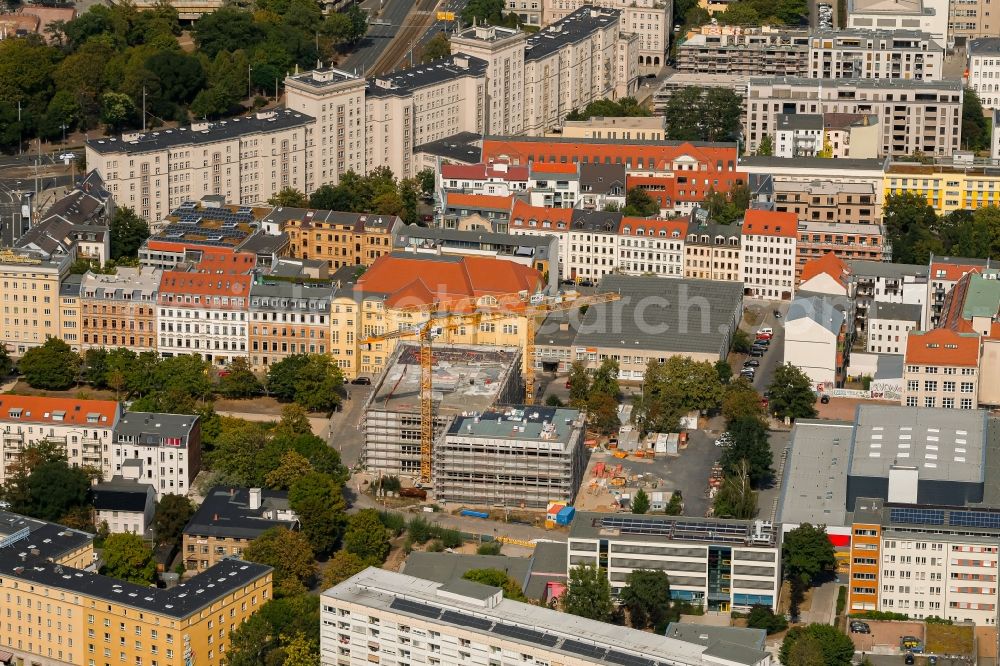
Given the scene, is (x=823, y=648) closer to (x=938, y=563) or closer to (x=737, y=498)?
(x=938, y=563)

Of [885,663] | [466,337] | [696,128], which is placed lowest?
[885,663]

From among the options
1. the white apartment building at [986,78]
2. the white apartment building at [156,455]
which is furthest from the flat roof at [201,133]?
the white apartment building at [986,78]

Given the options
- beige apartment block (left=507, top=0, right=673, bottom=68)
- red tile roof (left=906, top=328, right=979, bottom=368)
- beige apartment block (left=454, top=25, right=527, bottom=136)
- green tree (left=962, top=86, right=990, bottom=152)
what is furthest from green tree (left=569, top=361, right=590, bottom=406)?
beige apartment block (left=507, top=0, right=673, bottom=68)

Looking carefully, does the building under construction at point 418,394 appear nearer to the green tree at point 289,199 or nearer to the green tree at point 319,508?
the green tree at point 319,508

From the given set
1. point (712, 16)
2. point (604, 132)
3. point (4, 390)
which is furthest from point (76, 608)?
point (712, 16)

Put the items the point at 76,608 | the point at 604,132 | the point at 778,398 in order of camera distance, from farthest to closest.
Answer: the point at 604,132 → the point at 778,398 → the point at 76,608

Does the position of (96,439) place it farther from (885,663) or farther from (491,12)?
(491,12)

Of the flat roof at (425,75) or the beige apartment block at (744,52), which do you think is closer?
the flat roof at (425,75)
